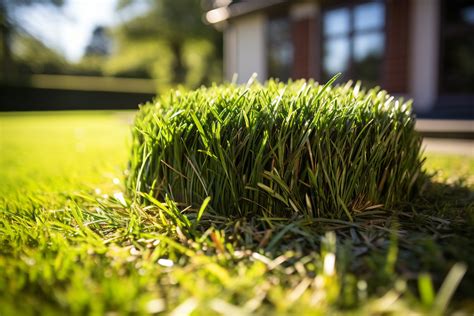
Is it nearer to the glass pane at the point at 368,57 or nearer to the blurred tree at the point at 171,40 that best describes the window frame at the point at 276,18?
the glass pane at the point at 368,57

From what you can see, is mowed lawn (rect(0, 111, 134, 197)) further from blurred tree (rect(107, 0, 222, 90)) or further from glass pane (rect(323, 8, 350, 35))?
blurred tree (rect(107, 0, 222, 90))

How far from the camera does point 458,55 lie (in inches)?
321

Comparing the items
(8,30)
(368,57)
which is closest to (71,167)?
(368,57)

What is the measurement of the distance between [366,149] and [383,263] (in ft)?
1.92

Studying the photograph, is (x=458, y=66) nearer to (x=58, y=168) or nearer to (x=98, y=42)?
(x=58, y=168)

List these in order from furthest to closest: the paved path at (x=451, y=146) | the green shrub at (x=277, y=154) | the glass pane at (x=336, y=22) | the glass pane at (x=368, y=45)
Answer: the glass pane at (x=336, y=22) < the glass pane at (x=368, y=45) < the paved path at (x=451, y=146) < the green shrub at (x=277, y=154)

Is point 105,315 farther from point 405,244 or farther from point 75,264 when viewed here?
point 405,244

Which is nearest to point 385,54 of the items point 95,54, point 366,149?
point 366,149

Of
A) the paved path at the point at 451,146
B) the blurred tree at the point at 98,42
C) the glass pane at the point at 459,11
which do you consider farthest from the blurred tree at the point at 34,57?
the paved path at the point at 451,146

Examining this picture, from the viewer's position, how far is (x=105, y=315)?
3.01 feet

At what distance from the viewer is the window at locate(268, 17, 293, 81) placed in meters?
10.2

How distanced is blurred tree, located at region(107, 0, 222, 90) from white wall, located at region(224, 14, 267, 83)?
12.3 meters

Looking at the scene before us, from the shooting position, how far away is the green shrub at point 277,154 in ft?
4.87

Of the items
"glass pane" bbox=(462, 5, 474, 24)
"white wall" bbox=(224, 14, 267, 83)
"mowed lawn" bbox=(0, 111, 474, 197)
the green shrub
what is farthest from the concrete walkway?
"white wall" bbox=(224, 14, 267, 83)
